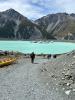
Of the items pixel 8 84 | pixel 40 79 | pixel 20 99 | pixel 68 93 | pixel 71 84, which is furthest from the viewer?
pixel 40 79

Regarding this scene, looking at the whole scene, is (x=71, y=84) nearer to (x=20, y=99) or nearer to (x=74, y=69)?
(x=74, y=69)

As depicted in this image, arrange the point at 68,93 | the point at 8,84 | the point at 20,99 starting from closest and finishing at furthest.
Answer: the point at 20,99 < the point at 68,93 < the point at 8,84

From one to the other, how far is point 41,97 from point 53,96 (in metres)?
0.95

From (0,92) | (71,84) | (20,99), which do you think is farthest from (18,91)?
(71,84)

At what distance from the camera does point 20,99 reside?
2017 centimetres

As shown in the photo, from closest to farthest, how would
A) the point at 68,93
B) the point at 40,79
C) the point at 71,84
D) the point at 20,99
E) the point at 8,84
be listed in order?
the point at 20,99
the point at 68,93
the point at 71,84
the point at 8,84
the point at 40,79

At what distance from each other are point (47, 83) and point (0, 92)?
570cm

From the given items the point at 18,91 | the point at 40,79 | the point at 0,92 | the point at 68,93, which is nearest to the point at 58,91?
the point at 68,93

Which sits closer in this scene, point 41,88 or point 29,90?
point 29,90

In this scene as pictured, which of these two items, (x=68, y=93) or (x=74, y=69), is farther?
(x=74, y=69)

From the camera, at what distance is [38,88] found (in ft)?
80.7

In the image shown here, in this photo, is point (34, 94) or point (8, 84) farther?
point (8, 84)

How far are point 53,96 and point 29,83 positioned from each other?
6.13 meters

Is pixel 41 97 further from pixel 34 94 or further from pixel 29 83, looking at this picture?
pixel 29 83
